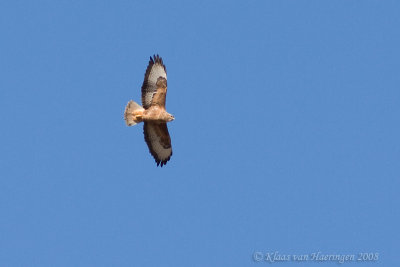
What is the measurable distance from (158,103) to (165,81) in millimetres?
596

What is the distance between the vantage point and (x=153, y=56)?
16844mm

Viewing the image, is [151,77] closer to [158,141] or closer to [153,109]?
[153,109]

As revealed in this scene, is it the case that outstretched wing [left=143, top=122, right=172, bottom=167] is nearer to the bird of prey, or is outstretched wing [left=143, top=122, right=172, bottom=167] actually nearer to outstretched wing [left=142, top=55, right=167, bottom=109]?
the bird of prey

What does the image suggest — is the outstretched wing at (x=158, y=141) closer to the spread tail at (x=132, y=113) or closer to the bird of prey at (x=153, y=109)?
the bird of prey at (x=153, y=109)

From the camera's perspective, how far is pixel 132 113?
16453 mm

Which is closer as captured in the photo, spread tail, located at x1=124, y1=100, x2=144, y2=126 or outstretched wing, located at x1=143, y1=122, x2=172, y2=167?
spread tail, located at x1=124, y1=100, x2=144, y2=126

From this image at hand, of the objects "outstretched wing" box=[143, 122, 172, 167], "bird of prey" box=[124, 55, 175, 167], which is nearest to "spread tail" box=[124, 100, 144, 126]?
"bird of prey" box=[124, 55, 175, 167]

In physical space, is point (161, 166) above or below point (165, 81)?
below

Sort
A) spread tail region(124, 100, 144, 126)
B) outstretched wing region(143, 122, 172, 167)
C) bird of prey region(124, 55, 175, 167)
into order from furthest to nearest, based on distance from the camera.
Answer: outstretched wing region(143, 122, 172, 167) < spread tail region(124, 100, 144, 126) < bird of prey region(124, 55, 175, 167)

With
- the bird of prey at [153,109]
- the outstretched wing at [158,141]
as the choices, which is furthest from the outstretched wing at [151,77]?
the outstretched wing at [158,141]

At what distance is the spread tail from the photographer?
16391 millimetres

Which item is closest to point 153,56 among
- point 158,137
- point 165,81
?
point 165,81

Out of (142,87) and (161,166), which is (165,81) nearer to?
(142,87)

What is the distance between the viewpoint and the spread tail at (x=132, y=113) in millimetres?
16391
